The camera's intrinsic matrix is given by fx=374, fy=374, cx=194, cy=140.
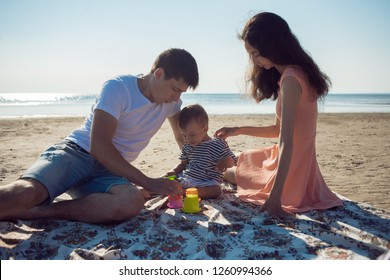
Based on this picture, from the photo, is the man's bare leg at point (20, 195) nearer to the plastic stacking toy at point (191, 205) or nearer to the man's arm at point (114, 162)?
the man's arm at point (114, 162)

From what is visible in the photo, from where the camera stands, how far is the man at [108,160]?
2.90m

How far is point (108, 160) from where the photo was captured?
2953 millimetres

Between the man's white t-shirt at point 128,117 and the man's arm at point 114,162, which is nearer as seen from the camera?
the man's arm at point 114,162

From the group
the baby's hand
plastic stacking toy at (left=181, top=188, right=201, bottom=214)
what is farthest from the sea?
plastic stacking toy at (left=181, top=188, right=201, bottom=214)

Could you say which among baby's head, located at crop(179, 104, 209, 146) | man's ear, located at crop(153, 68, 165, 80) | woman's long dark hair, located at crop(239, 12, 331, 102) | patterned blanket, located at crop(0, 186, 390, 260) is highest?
woman's long dark hair, located at crop(239, 12, 331, 102)

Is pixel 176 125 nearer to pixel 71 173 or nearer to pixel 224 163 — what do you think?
pixel 224 163

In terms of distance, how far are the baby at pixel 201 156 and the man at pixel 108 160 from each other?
33 cm

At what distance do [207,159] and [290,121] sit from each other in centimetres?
108

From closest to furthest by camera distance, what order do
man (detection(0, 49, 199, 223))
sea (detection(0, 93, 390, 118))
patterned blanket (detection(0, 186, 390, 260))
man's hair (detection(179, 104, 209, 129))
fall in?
patterned blanket (detection(0, 186, 390, 260)) → man (detection(0, 49, 199, 223)) → man's hair (detection(179, 104, 209, 129)) → sea (detection(0, 93, 390, 118))

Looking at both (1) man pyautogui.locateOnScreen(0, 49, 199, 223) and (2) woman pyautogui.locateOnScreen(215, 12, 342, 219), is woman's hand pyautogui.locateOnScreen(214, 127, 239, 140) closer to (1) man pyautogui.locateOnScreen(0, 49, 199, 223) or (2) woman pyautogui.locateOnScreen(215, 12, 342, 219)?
(2) woman pyautogui.locateOnScreen(215, 12, 342, 219)

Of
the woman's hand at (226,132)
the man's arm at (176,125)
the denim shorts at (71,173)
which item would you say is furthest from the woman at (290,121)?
the denim shorts at (71,173)

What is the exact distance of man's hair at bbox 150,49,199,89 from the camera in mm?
3250

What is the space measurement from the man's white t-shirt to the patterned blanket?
649 mm
